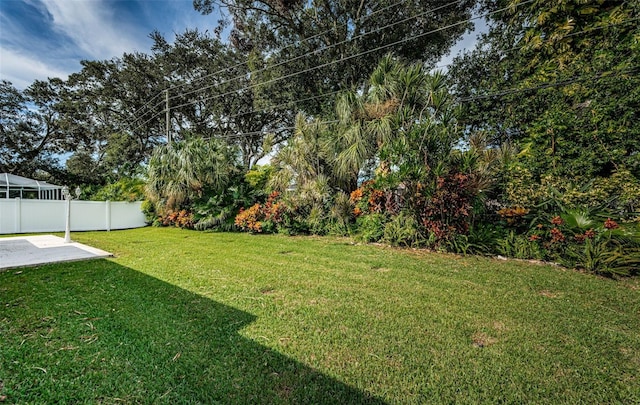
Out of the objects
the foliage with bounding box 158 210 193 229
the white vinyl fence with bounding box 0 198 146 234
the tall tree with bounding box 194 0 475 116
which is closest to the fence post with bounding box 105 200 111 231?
the white vinyl fence with bounding box 0 198 146 234

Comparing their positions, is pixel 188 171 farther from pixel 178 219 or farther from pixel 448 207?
pixel 448 207

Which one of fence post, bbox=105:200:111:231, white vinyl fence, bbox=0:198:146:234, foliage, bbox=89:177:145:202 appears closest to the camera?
white vinyl fence, bbox=0:198:146:234

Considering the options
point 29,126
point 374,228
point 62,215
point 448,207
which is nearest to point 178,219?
point 62,215

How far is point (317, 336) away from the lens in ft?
7.55

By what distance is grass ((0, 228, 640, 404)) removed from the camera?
5.48 feet

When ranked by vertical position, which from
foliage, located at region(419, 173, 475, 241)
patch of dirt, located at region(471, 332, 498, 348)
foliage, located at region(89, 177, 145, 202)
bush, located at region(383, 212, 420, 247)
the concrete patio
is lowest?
patch of dirt, located at region(471, 332, 498, 348)

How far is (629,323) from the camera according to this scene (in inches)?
102

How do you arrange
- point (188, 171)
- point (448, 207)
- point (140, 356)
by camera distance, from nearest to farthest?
1. point (140, 356)
2. point (448, 207)
3. point (188, 171)

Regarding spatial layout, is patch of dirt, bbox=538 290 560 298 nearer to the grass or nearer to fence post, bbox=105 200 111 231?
the grass

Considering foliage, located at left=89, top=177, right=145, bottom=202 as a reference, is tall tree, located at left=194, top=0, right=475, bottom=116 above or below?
above

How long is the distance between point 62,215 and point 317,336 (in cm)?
1231

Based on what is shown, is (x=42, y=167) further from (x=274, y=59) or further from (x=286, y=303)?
(x=286, y=303)

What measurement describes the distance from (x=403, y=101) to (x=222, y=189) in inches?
266

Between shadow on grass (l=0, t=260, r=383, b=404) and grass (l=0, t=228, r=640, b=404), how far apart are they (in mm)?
10
